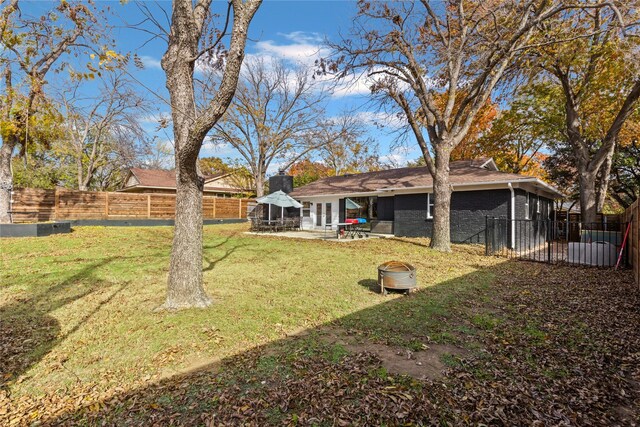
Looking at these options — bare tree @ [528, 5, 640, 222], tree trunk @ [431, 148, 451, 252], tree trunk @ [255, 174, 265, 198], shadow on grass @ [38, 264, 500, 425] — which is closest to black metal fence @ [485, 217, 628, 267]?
tree trunk @ [431, 148, 451, 252]

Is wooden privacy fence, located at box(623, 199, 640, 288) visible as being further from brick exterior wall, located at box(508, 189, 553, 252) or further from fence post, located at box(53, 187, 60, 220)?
fence post, located at box(53, 187, 60, 220)

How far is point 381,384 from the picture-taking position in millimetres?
2889

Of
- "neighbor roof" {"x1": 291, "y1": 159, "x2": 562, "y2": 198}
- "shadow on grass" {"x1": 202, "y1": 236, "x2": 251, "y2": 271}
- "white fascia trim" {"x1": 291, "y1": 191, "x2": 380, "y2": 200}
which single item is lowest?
"shadow on grass" {"x1": 202, "y1": 236, "x2": 251, "y2": 271}

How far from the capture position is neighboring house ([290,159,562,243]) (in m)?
12.9

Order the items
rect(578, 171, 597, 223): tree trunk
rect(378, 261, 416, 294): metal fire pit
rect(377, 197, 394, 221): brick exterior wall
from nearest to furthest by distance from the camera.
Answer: rect(378, 261, 416, 294): metal fire pit → rect(578, 171, 597, 223): tree trunk → rect(377, 197, 394, 221): brick exterior wall

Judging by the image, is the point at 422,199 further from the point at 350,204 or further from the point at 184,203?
the point at 184,203

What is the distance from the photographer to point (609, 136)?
1257 cm

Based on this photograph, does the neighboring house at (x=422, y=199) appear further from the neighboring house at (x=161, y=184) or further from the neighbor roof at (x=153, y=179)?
the neighbor roof at (x=153, y=179)

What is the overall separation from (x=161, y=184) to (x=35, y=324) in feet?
90.5

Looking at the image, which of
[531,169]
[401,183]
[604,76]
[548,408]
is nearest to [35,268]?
[548,408]

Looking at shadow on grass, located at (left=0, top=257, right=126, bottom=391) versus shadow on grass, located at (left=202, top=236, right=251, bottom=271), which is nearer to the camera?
shadow on grass, located at (left=0, top=257, right=126, bottom=391)

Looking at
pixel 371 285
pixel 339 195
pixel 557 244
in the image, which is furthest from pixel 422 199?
pixel 371 285

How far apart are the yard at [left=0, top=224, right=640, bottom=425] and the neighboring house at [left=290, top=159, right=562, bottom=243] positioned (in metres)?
6.28

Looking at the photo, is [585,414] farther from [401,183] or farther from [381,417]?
[401,183]
